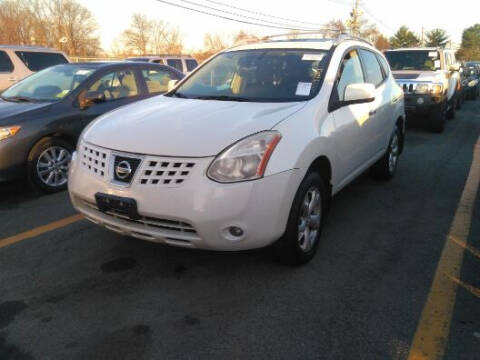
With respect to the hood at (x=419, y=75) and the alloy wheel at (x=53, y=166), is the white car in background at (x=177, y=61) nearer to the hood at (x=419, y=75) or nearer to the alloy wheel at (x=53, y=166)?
the hood at (x=419, y=75)

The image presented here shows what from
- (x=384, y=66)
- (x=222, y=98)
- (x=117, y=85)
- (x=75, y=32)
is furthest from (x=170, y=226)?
(x=75, y=32)

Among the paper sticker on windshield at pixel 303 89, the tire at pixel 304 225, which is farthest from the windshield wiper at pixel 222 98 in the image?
the tire at pixel 304 225

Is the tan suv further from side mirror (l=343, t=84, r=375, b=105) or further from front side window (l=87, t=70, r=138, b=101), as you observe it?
side mirror (l=343, t=84, r=375, b=105)

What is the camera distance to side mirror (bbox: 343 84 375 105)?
3.54m

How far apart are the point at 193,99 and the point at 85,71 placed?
2.66 metres

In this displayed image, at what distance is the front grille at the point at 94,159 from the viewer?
2879mm

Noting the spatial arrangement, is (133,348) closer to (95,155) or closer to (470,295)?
(95,155)

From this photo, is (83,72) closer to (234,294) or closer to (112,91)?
(112,91)

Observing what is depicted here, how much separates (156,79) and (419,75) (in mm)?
6121

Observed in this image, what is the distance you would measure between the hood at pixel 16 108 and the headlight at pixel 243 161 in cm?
319

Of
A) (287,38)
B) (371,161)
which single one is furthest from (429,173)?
(287,38)

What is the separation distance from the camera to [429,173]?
5.89 meters

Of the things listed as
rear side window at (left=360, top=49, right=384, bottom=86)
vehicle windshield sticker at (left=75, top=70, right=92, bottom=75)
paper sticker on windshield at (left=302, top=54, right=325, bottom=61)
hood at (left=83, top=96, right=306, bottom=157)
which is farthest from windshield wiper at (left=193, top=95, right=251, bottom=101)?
vehicle windshield sticker at (left=75, top=70, right=92, bottom=75)

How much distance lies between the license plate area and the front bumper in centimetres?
3
